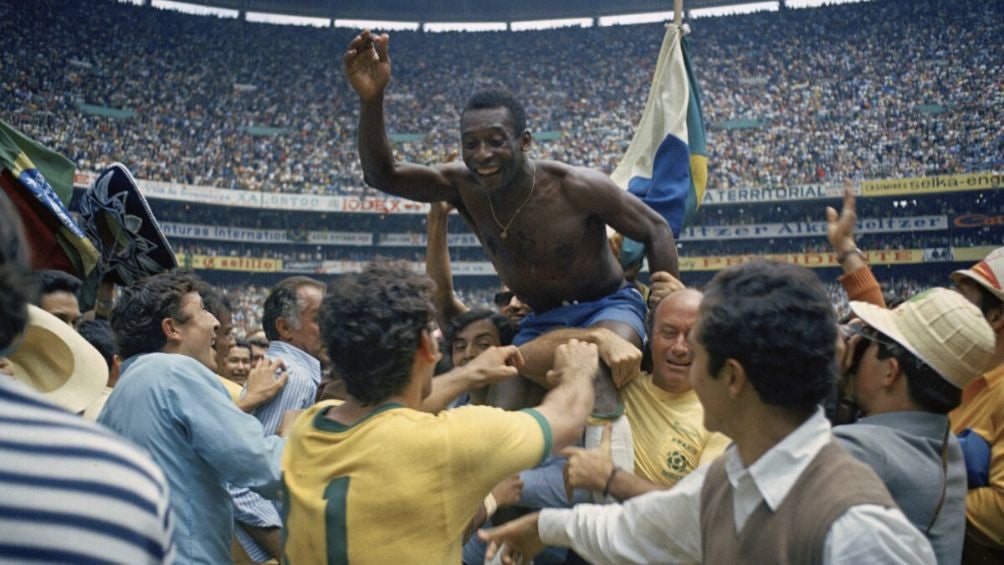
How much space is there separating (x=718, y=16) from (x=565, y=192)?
3313cm

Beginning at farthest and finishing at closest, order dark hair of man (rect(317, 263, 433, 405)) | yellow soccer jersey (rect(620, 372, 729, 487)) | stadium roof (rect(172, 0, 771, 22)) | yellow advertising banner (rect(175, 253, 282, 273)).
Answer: stadium roof (rect(172, 0, 771, 22)), yellow advertising banner (rect(175, 253, 282, 273)), yellow soccer jersey (rect(620, 372, 729, 487)), dark hair of man (rect(317, 263, 433, 405))

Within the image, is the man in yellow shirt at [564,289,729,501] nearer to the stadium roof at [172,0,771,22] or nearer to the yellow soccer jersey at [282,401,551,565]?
the yellow soccer jersey at [282,401,551,565]

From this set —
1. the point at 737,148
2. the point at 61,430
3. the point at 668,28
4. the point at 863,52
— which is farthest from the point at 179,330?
the point at 863,52

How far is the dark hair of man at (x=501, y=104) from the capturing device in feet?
11.2

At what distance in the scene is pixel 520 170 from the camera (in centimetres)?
349

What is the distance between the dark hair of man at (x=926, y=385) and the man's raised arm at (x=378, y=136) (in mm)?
1923

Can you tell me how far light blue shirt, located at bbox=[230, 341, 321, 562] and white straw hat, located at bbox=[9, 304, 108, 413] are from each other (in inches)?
38.7

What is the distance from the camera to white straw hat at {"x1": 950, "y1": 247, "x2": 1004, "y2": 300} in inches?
121

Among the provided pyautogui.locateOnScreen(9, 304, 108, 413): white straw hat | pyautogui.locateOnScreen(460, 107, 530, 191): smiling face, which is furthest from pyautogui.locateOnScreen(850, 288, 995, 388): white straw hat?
pyautogui.locateOnScreen(9, 304, 108, 413): white straw hat

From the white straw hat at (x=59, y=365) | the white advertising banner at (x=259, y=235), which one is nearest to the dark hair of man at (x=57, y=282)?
the white straw hat at (x=59, y=365)

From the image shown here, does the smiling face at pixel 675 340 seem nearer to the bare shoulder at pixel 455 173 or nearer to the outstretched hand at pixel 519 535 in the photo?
the outstretched hand at pixel 519 535

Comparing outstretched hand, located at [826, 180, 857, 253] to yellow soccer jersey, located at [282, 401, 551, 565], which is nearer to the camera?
yellow soccer jersey, located at [282, 401, 551, 565]

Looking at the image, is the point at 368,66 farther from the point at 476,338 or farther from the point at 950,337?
the point at 950,337

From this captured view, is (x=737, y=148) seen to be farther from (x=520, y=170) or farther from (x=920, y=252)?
(x=520, y=170)
